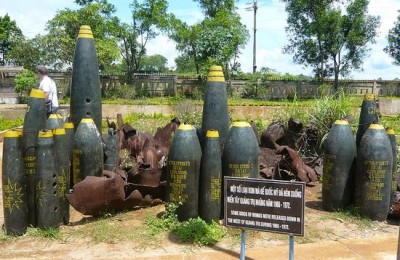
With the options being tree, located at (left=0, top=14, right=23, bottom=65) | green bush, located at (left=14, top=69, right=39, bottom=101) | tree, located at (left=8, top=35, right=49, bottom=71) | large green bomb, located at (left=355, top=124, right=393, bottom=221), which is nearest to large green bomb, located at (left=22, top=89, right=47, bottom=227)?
large green bomb, located at (left=355, top=124, right=393, bottom=221)

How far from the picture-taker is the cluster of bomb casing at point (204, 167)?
4.54 meters

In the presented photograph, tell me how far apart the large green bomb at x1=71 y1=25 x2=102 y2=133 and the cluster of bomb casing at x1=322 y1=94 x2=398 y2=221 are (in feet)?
10.5

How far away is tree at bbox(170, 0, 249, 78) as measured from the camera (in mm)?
23188

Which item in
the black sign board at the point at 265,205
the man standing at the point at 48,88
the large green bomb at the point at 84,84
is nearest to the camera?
the black sign board at the point at 265,205

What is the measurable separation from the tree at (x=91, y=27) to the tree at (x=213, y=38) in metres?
3.52

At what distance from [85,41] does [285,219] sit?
13.6 ft

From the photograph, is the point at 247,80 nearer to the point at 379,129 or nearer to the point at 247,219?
the point at 379,129

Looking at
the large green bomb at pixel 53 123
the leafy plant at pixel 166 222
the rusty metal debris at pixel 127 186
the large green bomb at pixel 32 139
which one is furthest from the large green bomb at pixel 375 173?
the large green bomb at pixel 53 123

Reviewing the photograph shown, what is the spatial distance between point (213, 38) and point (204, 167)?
19.3 metres

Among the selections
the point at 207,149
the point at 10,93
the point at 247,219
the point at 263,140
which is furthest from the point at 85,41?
the point at 10,93

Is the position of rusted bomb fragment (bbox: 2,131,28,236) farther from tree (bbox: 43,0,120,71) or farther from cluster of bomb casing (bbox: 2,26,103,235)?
tree (bbox: 43,0,120,71)

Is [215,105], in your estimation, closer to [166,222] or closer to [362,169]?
[166,222]

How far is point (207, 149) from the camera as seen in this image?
4.55 metres

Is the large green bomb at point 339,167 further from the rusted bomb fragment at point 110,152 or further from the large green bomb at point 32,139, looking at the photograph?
the large green bomb at point 32,139
